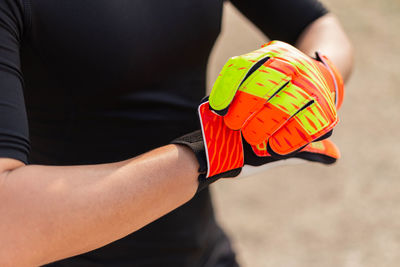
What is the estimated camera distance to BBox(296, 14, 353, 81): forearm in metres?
1.28

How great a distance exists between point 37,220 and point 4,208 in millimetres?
55

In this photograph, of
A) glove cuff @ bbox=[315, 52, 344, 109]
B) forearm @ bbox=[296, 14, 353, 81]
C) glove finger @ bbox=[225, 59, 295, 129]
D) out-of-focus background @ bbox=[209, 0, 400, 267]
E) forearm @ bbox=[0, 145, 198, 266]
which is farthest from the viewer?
out-of-focus background @ bbox=[209, 0, 400, 267]

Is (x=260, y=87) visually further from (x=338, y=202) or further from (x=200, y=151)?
(x=338, y=202)

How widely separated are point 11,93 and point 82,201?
0.70 feet

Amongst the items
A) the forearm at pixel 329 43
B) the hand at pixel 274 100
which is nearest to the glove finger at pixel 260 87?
the hand at pixel 274 100

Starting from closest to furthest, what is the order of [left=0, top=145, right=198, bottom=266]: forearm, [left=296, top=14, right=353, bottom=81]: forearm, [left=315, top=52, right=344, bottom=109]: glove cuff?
[left=0, top=145, right=198, bottom=266]: forearm, [left=315, top=52, right=344, bottom=109]: glove cuff, [left=296, top=14, right=353, bottom=81]: forearm

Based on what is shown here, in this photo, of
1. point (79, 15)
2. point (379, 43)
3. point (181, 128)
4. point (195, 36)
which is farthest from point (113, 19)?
point (379, 43)

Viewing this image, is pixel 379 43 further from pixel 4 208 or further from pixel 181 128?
pixel 4 208

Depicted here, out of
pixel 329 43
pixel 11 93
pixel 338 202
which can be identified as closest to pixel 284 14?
pixel 329 43

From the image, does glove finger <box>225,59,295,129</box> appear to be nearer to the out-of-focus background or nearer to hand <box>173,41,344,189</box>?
hand <box>173,41,344,189</box>

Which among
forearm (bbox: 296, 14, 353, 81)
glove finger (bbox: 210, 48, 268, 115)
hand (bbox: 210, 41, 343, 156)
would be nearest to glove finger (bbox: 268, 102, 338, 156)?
hand (bbox: 210, 41, 343, 156)

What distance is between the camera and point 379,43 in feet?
14.3

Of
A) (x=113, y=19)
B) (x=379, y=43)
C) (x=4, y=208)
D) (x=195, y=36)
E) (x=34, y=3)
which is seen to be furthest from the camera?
(x=379, y=43)

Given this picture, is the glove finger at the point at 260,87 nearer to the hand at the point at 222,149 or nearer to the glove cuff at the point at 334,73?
the hand at the point at 222,149
